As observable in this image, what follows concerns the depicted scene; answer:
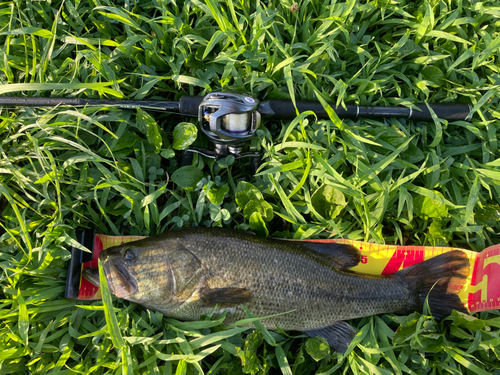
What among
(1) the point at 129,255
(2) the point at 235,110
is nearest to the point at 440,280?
(2) the point at 235,110

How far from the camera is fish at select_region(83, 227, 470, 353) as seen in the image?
2604 mm

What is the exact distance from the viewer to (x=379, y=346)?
295 cm

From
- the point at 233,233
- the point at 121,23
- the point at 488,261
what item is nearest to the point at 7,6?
the point at 121,23

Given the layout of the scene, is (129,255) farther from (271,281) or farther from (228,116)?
→ (228,116)

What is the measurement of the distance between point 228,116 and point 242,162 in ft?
2.00

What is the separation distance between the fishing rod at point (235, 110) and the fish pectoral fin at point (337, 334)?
1642 millimetres

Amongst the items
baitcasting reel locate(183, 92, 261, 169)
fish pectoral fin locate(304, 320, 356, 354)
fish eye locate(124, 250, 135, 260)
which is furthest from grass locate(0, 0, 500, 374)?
fish eye locate(124, 250, 135, 260)

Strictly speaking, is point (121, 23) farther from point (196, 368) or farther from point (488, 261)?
point (488, 261)

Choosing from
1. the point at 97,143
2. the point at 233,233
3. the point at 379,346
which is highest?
the point at 97,143

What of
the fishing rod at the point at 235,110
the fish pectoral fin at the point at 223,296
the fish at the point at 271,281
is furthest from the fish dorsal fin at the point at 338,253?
the fishing rod at the point at 235,110

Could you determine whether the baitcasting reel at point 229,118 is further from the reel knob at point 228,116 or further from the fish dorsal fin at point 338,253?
the fish dorsal fin at point 338,253

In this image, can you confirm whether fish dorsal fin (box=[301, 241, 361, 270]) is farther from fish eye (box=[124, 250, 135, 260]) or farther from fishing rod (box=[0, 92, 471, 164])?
fish eye (box=[124, 250, 135, 260])

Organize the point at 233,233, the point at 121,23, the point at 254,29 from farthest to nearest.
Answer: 1. the point at 121,23
2. the point at 254,29
3. the point at 233,233

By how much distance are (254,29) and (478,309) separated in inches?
128
